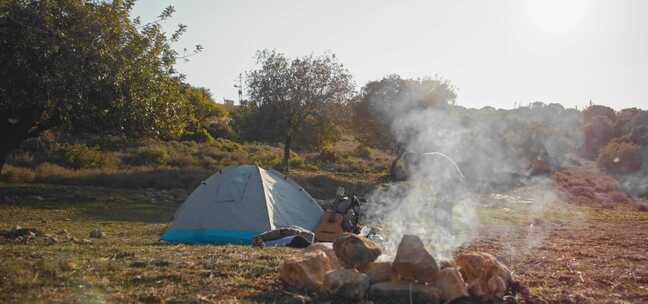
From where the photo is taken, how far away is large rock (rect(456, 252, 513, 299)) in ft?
17.9

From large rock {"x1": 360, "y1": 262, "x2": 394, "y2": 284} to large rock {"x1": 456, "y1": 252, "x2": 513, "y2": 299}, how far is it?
2.79 feet

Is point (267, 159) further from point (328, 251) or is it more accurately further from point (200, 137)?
point (328, 251)

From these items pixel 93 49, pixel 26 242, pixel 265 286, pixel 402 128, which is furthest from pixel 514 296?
pixel 402 128

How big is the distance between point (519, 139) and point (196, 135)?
88.4ft

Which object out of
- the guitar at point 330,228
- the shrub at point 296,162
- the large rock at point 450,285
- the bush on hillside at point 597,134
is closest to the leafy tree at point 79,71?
the guitar at point 330,228

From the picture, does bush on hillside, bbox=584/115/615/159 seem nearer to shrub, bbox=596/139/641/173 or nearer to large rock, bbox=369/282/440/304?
shrub, bbox=596/139/641/173

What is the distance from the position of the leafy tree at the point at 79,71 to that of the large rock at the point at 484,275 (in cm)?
903

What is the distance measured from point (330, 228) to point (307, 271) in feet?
18.2

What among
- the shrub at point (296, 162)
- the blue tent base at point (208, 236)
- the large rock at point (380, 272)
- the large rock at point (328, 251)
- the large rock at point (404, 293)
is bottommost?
the blue tent base at point (208, 236)

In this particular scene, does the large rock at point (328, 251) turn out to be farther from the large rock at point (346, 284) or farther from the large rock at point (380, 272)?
the large rock at point (346, 284)

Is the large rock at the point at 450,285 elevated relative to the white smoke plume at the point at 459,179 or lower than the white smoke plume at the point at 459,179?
lower

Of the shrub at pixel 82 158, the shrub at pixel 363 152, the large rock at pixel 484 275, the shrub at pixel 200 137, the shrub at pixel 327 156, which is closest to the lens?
the large rock at pixel 484 275

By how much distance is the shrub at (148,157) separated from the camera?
29406 mm

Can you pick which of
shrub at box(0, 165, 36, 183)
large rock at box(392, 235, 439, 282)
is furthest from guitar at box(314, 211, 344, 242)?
shrub at box(0, 165, 36, 183)
